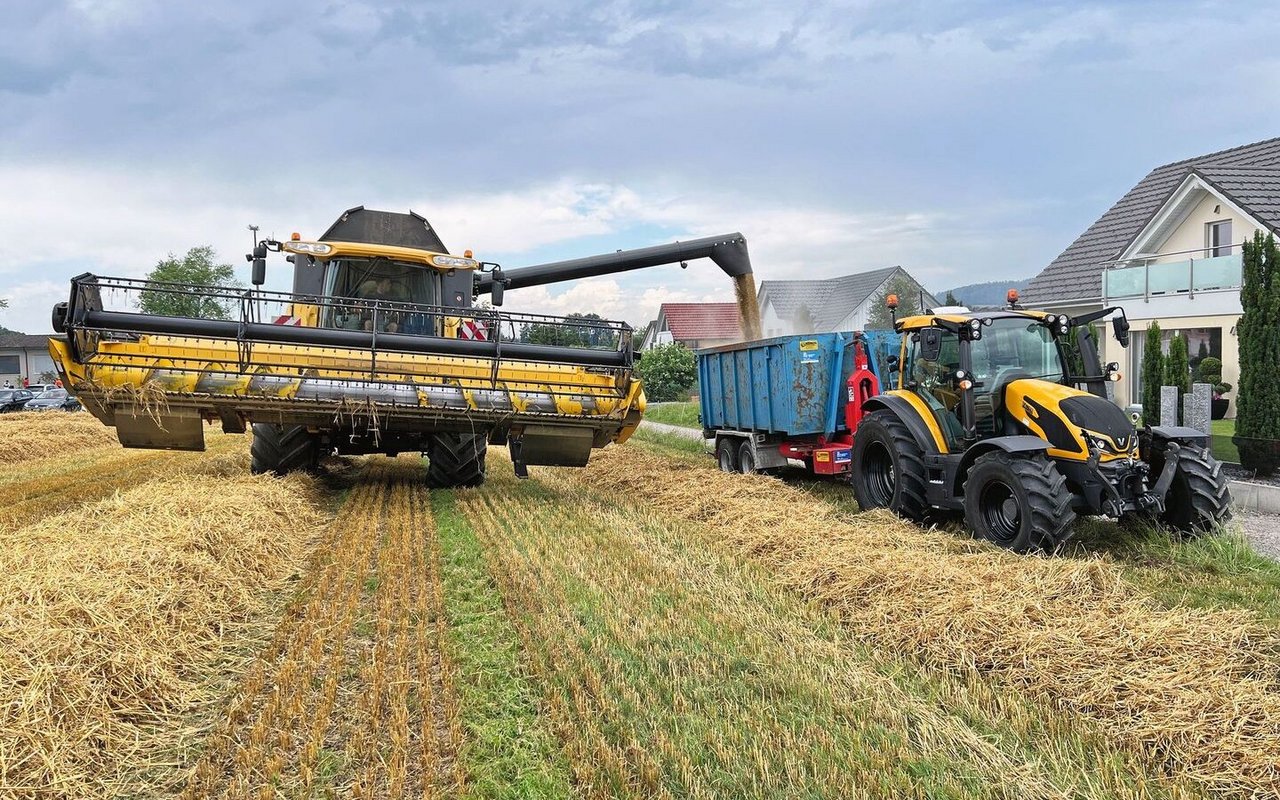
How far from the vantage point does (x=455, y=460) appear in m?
9.50

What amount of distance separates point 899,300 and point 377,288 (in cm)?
3107

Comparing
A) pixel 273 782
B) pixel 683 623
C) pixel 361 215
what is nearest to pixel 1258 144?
pixel 361 215

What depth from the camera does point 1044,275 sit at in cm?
2275

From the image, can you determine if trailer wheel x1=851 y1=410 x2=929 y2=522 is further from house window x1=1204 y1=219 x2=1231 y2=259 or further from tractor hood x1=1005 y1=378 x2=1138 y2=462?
house window x1=1204 y1=219 x2=1231 y2=259

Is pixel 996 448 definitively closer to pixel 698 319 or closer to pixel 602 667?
pixel 602 667

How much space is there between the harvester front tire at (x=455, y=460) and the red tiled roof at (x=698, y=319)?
40224 mm

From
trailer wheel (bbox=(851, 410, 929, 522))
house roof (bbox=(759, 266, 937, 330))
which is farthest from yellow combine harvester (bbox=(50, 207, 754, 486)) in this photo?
house roof (bbox=(759, 266, 937, 330))

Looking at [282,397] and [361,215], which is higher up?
[361,215]

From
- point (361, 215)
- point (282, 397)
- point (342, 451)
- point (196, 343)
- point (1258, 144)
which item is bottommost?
point (342, 451)

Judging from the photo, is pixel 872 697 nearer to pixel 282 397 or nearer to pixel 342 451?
pixel 282 397

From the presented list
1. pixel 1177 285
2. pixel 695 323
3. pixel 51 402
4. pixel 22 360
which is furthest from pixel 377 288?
pixel 22 360

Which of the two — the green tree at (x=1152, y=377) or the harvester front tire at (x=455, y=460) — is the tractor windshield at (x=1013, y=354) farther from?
the green tree at (x=1152, y=377)

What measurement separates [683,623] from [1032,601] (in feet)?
6.17

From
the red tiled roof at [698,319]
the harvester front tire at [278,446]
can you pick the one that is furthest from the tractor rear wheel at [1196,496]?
the red tiled roof at [698,319]
